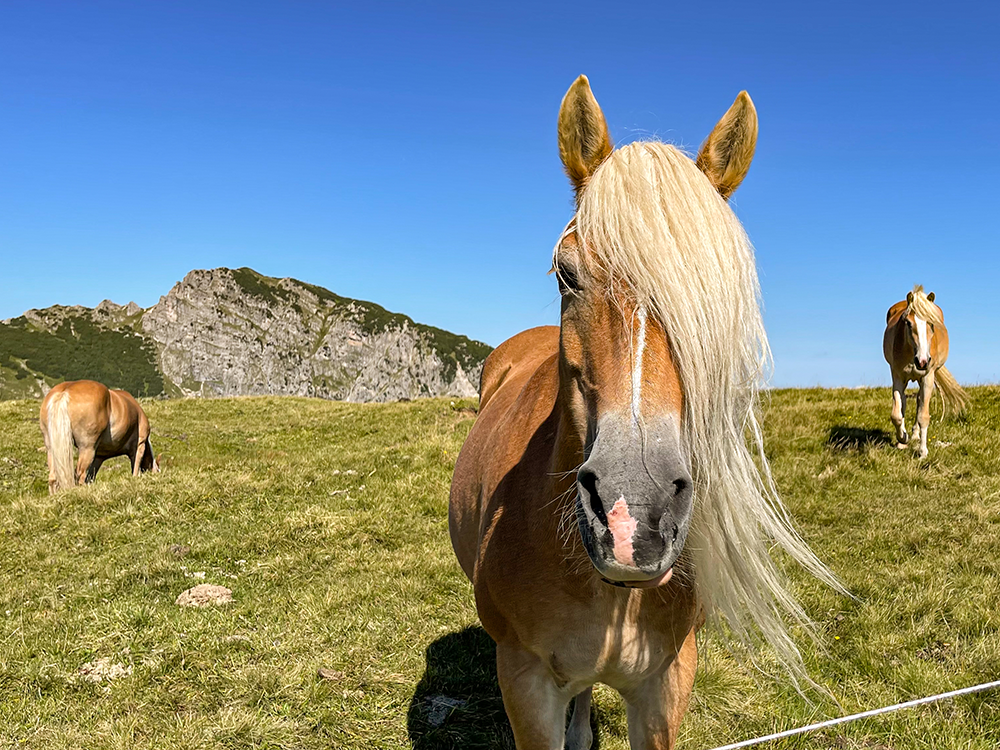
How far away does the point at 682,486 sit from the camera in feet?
4.96

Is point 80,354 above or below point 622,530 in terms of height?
above

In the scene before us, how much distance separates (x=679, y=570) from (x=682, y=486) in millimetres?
774

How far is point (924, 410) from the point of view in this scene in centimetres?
865

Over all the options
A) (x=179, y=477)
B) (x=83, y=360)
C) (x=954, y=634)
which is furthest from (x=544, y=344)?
(x=83, y=360)

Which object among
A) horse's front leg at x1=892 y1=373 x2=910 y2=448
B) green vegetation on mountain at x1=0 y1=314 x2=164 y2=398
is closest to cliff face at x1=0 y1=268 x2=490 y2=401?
→ green vegetation on mountain at x1=0 y1=314 x2=164 y2=398

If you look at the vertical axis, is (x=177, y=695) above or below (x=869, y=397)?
below

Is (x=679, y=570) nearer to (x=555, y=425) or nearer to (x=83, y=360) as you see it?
(x=555, y=425)

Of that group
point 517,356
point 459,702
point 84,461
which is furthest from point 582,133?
point 84,461

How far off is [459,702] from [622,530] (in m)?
3.27

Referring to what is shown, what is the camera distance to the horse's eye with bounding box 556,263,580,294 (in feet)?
6.21

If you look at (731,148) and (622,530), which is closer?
(622,530)

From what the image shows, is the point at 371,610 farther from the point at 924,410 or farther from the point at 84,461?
the point at 84,461

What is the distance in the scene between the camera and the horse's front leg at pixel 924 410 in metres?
8.38

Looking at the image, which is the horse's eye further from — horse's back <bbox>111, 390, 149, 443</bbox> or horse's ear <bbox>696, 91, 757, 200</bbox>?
horse's back <bbox>111, 390, 149, 443</bbox>
